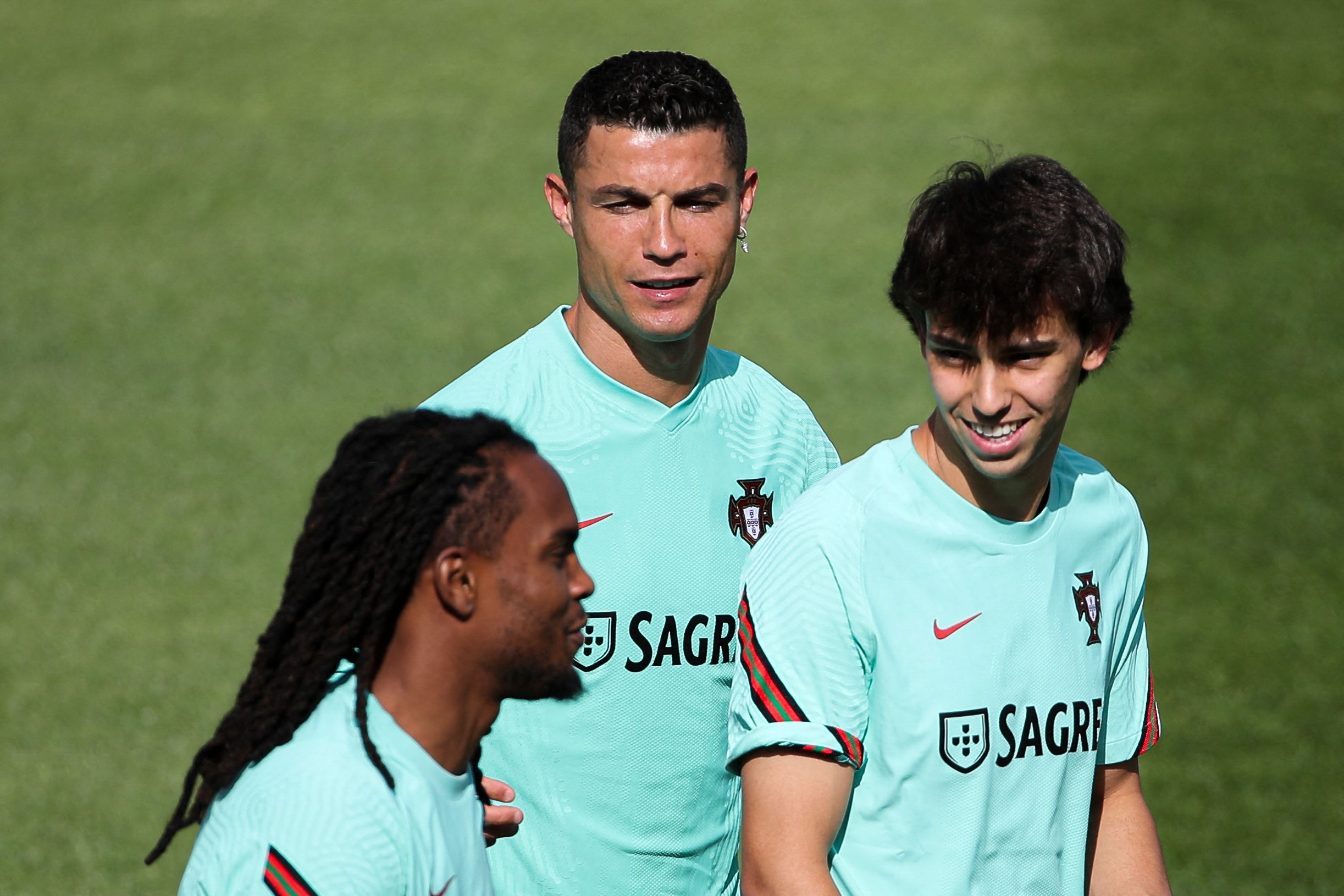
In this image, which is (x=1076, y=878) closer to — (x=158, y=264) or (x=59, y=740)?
(x=59, y=740)

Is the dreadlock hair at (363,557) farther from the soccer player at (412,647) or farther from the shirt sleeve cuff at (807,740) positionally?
the shirt sleeve cuff at (807,740)

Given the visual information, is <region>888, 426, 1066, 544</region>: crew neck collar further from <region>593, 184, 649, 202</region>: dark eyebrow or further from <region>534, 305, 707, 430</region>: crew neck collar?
<region>593, 184, 649, 202</region>: dark eyebrow

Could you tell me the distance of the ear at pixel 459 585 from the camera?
2391 millimetres

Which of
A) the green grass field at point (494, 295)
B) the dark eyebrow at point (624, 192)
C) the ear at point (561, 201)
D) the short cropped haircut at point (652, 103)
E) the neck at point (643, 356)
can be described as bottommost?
the neck at point (643, 356)

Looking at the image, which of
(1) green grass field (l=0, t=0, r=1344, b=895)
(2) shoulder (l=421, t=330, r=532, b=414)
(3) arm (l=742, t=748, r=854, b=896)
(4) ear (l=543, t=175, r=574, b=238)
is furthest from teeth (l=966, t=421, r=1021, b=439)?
(1) green grass field (l=0, t=0, r=1344, b=895)

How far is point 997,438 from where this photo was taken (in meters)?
2.74

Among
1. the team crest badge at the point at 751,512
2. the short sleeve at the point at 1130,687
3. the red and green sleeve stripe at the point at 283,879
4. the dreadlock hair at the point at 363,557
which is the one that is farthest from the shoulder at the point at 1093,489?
the red and green sleeve stripe at the point at 283,879

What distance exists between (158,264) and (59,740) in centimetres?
750

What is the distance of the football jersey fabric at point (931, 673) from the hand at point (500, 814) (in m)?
0.46

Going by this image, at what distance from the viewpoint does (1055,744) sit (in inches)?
110

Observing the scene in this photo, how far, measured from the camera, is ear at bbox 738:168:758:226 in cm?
384

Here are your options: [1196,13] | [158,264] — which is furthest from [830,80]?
[158,264]

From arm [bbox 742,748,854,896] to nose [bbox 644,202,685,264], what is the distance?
53.6 inches

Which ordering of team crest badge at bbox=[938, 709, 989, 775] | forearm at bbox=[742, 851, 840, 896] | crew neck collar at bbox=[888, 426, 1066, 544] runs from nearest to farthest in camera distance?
forearm at bbox=[742, 851, 840, 896] < team crest badge at bbox=[938, 709, 989, 775] < crew neck collar at bbox=[888, 426, 1066, 544]
